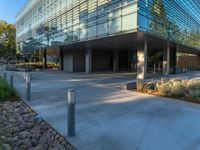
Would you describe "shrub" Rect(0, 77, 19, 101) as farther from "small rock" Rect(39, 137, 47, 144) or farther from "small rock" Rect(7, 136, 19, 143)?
"small rock" Rect(39, 137, 47, 144)

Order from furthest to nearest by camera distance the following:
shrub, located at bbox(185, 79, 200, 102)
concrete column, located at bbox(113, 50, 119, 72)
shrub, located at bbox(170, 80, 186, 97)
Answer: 1. concrete column, located at bbox(113, 50, 119, 72)
2. shrub, located at bbox(170, 80, 186, 97)
3. shrub, located at bbox(185, 79, 200, 102)

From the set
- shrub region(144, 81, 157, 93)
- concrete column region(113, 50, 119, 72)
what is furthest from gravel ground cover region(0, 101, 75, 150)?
concrete column region(113, 50, 119, 72)

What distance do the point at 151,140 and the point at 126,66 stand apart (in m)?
34.2

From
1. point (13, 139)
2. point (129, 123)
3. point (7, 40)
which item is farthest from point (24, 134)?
point (7, 40)

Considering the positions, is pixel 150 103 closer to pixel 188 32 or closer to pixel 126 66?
pixel 188 32

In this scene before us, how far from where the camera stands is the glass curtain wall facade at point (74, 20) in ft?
56.5

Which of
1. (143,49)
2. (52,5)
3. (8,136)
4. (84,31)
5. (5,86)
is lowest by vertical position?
(8,136)

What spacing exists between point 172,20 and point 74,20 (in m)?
12.2

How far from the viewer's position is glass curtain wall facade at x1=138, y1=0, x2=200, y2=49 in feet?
56.7

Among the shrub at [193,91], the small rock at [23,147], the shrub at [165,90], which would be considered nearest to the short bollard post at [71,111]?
the small rock at [23,147]

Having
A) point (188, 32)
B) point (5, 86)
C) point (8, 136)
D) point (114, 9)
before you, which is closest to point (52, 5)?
point (114, 9)

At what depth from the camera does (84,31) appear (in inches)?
885

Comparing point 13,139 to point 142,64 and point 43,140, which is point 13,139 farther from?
point 142,64

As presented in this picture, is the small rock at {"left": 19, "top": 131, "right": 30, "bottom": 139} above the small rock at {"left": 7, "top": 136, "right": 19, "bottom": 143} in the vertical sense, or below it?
above
